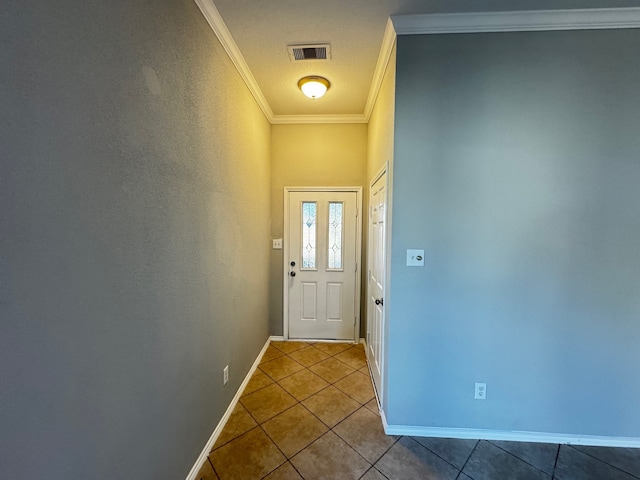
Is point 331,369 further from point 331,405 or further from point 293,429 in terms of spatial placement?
point 293,429

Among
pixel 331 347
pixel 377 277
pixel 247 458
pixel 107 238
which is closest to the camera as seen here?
pixel 107 238

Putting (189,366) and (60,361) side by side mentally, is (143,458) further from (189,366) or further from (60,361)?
(60,361)

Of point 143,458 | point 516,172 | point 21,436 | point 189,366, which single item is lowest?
point 143,458

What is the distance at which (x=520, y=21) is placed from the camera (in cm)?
162

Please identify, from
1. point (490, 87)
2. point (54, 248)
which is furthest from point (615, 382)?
point (54, 248)

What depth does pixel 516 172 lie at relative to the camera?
1.69m

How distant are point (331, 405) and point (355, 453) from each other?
0.47 metres

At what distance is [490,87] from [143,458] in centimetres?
276

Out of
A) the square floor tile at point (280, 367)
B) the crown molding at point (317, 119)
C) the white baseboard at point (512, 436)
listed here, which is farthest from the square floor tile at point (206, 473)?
the crown molding at point (317, 119)

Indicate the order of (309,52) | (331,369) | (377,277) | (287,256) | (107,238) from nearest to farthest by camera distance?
(107,238) → (309,52) → (377,277) → (331,369) → (287,256)

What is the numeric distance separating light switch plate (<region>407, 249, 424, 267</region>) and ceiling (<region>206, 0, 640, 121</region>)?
1519 millimetres

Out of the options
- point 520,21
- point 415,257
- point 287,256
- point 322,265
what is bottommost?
point 322,265

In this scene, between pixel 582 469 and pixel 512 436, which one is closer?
pixel 582 469

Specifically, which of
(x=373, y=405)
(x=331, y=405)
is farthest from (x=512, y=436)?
(x=331, y=405)
